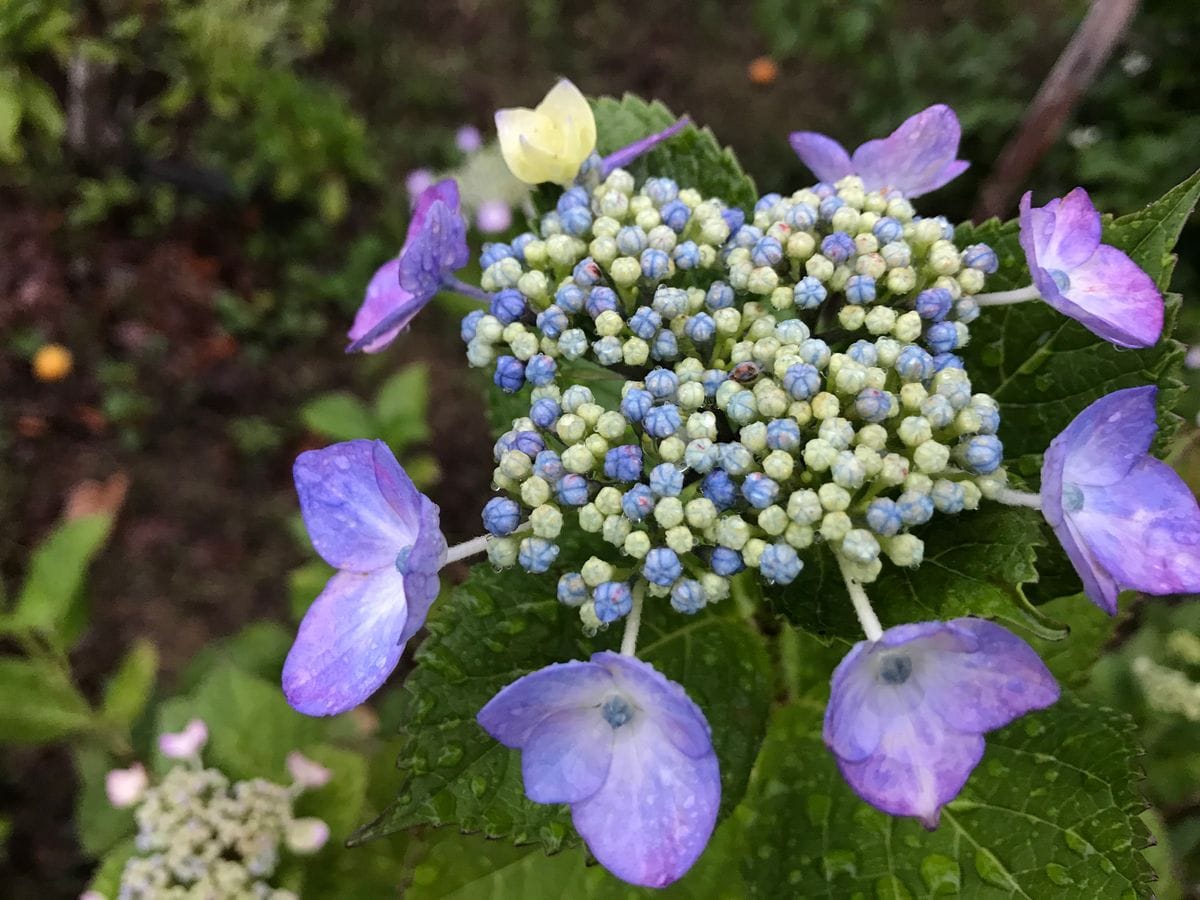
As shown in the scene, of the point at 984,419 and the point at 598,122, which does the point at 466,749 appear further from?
the point at 598,122

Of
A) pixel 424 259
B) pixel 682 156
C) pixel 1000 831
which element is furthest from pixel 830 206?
pixel 1000 831

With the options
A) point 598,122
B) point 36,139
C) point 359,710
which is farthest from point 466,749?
point 36,139

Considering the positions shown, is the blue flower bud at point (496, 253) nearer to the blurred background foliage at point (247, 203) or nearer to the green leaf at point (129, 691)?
the green leaf at point (129, 691)

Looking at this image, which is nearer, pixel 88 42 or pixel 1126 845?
pixel 1126 845

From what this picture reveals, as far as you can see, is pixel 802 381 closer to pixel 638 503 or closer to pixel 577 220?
pixel 638 503

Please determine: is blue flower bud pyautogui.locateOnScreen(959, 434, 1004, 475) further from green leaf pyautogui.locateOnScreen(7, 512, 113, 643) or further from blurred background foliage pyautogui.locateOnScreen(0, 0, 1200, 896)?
blurred background foliage pyautogui.locateOnScreen(0, 0, 1200, 896)

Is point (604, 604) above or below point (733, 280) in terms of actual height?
below

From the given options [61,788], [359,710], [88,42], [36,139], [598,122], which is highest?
[598,122]

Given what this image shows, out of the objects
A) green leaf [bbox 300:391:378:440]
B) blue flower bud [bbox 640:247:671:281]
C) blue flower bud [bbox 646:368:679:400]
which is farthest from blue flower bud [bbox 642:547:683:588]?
green leaf [bbox 300:391:378:440]

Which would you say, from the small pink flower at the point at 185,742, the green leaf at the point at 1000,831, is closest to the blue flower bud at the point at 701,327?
the green leaf at the point at 1000,831
